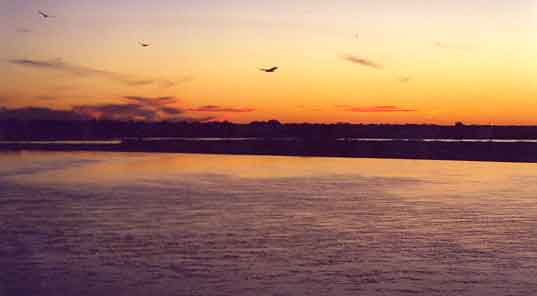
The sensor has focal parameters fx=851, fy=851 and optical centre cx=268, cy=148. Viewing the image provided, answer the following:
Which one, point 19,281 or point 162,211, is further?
point 162,211

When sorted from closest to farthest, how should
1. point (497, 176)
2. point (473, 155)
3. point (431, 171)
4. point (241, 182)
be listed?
point (241, 182), point (497, 176), point (431, 171), point (473, 155)

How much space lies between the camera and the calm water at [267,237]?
11.8 metres

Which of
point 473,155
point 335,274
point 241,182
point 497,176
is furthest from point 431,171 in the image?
point 335,274

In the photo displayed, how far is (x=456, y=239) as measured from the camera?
15.8 meters

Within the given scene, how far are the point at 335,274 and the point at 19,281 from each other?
14.6 feet

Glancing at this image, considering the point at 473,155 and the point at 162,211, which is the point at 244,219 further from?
the point at 473,155

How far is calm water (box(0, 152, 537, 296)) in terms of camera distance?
38.6 feet

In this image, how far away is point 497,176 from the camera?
3309cm

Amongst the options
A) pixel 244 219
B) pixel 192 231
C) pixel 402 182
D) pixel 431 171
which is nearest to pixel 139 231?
pixel 192 231

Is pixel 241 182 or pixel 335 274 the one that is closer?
pixel 335 274

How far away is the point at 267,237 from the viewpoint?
1570 centimetres

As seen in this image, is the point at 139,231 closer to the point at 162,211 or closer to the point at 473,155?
the point at 162,211

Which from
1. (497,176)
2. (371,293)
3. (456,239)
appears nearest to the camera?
(371,293)

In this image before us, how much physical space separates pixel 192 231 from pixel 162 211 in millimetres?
3740
